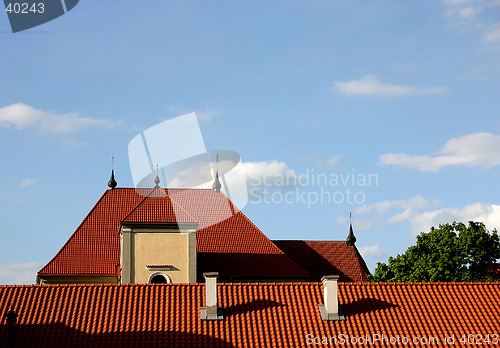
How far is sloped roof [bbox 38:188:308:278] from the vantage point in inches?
1699

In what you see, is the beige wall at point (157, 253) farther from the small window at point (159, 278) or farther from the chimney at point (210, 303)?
the chimney at point (210, 303)

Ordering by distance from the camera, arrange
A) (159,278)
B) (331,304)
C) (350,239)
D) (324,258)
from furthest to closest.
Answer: (350,239) → (324,258) → (159,278) → (331,304)

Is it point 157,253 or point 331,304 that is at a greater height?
point 157,253

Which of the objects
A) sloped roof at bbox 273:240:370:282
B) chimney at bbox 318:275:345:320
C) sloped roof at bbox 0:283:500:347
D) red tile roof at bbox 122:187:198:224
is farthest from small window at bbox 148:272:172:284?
chimney at bbox 318:275:345:320

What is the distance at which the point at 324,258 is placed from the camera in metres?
52.8

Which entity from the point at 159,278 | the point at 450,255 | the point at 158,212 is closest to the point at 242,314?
the point at 159,278

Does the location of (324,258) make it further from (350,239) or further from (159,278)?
(159,278)

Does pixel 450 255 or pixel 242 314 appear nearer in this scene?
pixel 242 314

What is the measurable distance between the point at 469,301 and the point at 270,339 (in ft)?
25.6

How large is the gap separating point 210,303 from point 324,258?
2525 cm

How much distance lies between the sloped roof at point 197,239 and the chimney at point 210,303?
12.8 meters

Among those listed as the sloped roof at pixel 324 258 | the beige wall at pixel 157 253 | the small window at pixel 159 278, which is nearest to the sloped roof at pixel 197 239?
→ the beige wall at pixel 157 253

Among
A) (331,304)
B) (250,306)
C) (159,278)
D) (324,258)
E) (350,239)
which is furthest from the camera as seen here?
(350,239)

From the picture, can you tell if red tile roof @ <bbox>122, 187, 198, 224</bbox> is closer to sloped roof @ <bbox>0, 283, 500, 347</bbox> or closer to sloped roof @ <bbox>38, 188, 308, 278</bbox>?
sloped roof @ <bbox>38, 188, 308, 278</bbox>
